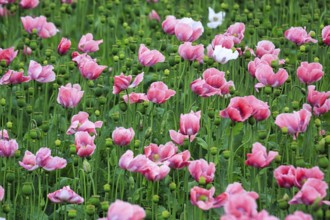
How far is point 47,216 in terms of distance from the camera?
3500 millimetres

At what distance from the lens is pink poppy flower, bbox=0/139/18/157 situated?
3.45 metres

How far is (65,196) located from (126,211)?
63cm

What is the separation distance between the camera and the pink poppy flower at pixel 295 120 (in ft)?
10.5

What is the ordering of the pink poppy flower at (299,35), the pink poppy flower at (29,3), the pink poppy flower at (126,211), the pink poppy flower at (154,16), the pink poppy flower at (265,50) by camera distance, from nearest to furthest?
the pink poppy flower at (126,211)
the pink poppy flower at (265,50)
the pink poppy flower at (299,35)
the pink poppy flower at (29,3)
the pink poppy flower at (154,16)

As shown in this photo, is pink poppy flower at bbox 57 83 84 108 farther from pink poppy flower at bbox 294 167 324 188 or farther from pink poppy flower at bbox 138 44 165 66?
pink poppy flower at bbox 294 167 324 188

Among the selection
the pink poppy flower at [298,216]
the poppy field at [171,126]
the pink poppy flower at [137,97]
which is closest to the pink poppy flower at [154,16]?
the poppy field at [171,126]

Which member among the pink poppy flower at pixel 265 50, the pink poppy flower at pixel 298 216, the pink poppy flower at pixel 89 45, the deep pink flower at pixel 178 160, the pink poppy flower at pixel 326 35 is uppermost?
the pink poppy flower at pixel 326 35

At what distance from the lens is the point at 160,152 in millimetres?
3156

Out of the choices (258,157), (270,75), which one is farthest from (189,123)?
(270,75)

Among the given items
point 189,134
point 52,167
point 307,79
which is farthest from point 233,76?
point 52,167

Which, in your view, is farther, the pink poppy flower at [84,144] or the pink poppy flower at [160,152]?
the pink poppy flower at [84,144]

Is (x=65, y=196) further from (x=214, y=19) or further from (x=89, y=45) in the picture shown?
(x=214, y=19)

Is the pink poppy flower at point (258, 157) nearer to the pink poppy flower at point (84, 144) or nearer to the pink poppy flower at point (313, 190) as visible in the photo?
the pink poppy flower at point (313, 190)

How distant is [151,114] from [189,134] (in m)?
0.63
